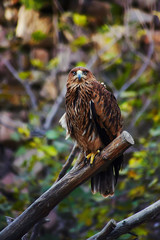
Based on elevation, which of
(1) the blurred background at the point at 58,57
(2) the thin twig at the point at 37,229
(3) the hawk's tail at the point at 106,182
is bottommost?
(2) the thin twig at the point at 37,229

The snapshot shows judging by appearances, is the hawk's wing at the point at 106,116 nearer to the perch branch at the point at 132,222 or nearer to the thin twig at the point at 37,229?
the perch branch at the point at 132,222

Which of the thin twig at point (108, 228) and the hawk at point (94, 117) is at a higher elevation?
the hawk at point (94, 117)

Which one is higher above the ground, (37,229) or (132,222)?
(37,229)

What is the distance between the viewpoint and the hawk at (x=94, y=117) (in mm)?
2406

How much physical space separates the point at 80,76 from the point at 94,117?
0.34 meters

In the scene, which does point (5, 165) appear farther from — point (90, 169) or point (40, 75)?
point (90, 169)

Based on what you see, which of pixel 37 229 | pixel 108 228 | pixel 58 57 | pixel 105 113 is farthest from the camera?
pixel 58 57

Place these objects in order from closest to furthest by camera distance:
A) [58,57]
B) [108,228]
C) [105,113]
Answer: [108,228], [105,113], [58,57]

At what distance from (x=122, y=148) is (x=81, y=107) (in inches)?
23.7

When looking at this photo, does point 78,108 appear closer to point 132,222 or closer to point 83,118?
point 83,118

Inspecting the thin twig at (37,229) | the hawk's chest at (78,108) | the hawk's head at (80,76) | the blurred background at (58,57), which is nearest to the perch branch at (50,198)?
the thin twig at (37,229)

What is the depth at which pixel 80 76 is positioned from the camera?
2.49 metres

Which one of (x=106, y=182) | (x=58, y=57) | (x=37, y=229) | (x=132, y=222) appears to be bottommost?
(x=132, y=222)

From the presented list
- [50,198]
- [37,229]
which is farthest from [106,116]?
[37,229]
